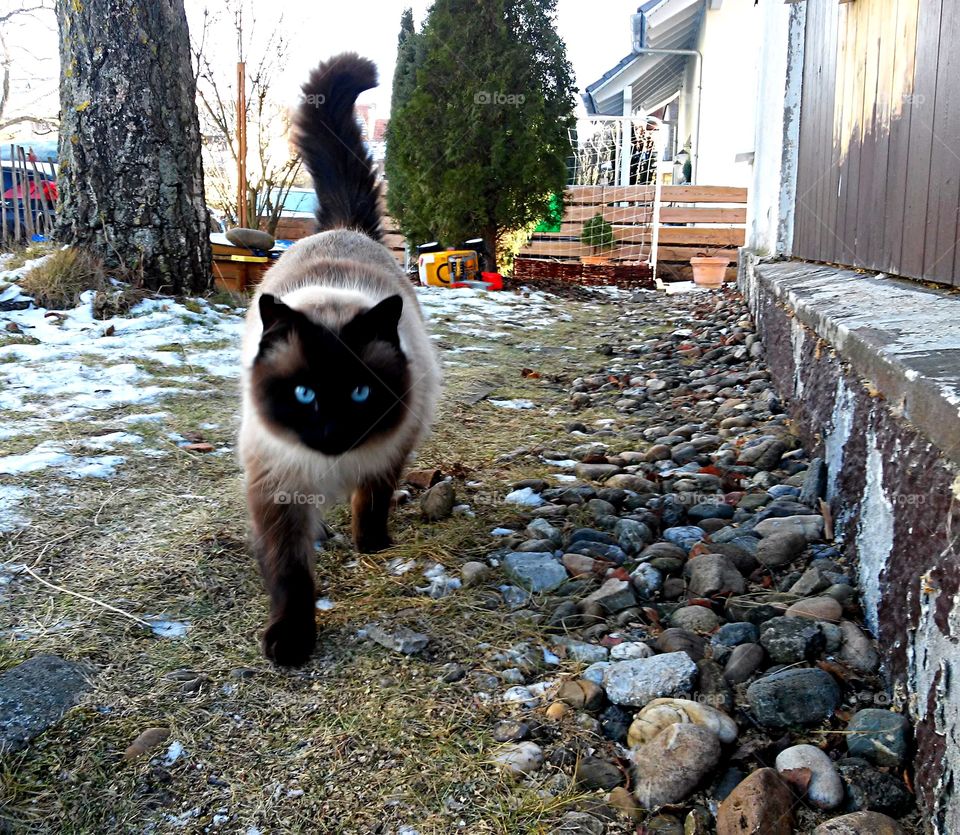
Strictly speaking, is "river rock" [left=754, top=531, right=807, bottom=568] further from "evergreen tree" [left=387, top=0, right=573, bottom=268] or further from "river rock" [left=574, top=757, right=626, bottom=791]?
"evergreen tree" [left=387, top=0, right=573, bottom=268]

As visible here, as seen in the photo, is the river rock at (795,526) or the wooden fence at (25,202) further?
the wooden fence at (25,202)

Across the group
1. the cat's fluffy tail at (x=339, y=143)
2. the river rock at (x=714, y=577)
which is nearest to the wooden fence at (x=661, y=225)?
the cat's fluffy tail at (x=339, y=143)

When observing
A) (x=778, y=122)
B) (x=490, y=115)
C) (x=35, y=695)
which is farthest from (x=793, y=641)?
(x=490, y=115)

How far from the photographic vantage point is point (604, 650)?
2.02 metres

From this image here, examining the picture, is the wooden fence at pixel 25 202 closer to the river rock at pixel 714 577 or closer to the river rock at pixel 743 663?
the river rock at pixel 714 577

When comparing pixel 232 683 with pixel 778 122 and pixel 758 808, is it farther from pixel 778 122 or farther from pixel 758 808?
pixel 778 122

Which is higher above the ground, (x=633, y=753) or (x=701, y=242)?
(x=701, y=242)

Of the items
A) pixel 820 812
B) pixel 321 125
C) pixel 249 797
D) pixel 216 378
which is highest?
pixel 321 125

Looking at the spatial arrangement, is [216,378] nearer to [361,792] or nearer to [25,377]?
[25,377]

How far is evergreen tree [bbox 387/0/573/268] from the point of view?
9977 mm

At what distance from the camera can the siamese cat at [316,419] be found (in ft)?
7.38

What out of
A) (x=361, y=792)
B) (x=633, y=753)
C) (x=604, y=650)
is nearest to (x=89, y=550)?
(x=361, y=792)

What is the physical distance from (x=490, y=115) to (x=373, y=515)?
8.42m

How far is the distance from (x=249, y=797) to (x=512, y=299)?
7.90 meters
